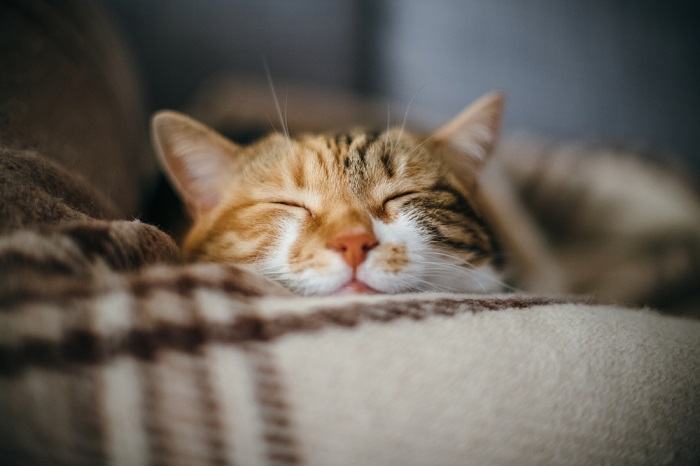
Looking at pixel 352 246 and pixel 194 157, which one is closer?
pixel 352 246

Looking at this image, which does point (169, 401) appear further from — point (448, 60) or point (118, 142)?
point (448, 60)

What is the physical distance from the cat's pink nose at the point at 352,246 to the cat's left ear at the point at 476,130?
1.27ft

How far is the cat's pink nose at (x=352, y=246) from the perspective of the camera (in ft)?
2.15

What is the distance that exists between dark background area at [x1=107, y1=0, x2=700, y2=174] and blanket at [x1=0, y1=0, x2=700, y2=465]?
1.33 meters

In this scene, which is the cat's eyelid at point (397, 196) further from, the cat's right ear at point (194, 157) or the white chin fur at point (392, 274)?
the cat's right ear at point (194, 157)

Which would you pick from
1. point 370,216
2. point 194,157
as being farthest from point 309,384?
point 194,157

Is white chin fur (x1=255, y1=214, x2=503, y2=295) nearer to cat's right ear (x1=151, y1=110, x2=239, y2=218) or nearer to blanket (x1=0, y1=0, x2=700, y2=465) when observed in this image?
blanket (x1=0, y1=0, x2=700, y2=465)

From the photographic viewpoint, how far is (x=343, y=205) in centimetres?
75

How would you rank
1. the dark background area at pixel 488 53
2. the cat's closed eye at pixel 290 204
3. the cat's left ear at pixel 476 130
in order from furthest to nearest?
1. the dark background area at pixel 488 53
2. the cat's left ear at pixel 476 130
3. the cat's closed eye at pixel 290 204

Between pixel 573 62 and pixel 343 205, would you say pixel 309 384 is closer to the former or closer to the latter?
pixel 343 205

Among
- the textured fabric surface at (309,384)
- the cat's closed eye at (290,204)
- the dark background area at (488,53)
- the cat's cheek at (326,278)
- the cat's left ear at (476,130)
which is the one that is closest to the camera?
the textured fabric surface at (309,384)

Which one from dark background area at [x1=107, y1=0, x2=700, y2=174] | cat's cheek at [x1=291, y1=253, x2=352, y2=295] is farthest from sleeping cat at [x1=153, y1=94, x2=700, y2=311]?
dark background area at [x1=107, y1=0, x2=700, y2=174]

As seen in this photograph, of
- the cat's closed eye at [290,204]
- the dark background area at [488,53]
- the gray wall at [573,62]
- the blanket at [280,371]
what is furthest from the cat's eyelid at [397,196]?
the gray wall at [573,62]

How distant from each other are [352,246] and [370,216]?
3.9 inches
